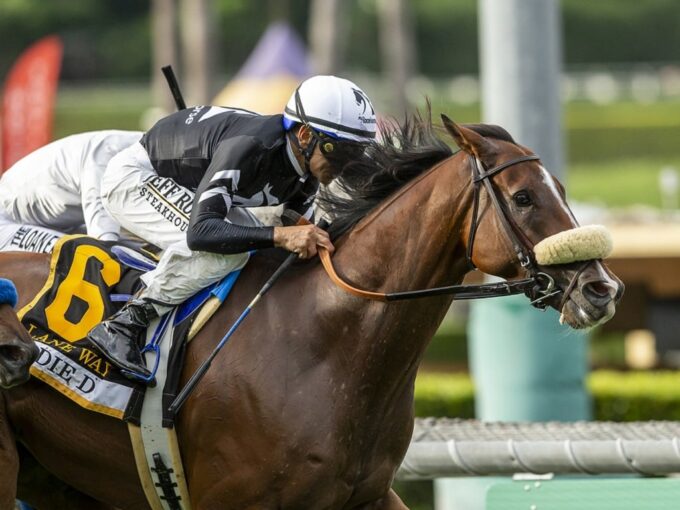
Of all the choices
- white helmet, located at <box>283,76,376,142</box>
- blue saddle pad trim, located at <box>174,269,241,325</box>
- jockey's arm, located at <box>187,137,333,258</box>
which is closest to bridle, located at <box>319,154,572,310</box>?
jockey's arm, located at <box>187,137,333,258</box>

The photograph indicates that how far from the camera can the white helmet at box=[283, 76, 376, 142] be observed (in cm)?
455

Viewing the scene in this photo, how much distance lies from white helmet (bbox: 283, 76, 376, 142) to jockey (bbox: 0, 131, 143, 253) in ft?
3.10

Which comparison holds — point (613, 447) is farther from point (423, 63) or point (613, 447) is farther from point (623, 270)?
point (423, 63)

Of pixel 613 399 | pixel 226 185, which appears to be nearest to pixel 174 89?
pixel 226 185

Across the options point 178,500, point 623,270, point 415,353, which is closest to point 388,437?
point 415,353

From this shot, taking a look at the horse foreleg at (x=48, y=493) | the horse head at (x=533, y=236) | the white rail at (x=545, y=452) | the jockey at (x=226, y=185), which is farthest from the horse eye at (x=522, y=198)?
the horse foreleg at (x=48, y=493)

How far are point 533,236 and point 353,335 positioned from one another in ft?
2.30

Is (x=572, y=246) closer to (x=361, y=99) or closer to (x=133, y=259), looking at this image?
(x=361, y=99)

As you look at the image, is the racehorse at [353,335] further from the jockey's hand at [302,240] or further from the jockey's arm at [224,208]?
the jockey's arm at [224,208]

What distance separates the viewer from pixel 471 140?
14.1 ft

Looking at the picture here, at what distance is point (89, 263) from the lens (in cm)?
482

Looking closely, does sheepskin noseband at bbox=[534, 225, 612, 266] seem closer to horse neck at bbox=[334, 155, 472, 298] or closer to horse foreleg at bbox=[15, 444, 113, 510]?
horse neck at bbox=[334, 155, 472, 298]

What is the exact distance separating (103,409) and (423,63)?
144ft

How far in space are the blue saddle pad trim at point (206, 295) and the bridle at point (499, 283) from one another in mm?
361
